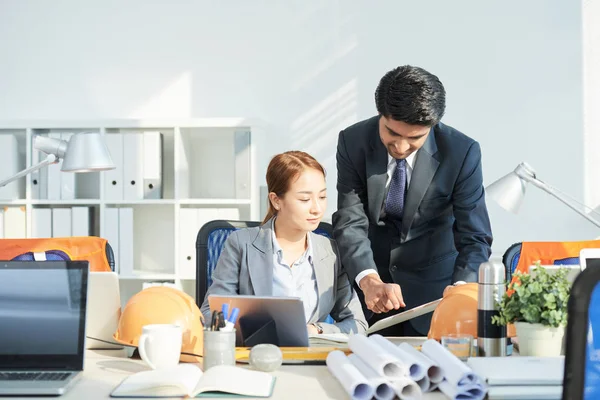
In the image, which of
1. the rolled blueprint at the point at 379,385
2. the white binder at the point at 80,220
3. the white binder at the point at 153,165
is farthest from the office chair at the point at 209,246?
the white binder at the point at 80,220

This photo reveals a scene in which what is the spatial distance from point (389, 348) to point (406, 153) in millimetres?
870

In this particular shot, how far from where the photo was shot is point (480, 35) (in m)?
4.17

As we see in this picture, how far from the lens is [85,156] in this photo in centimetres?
285

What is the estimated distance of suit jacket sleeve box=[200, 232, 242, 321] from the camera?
7.54 ft

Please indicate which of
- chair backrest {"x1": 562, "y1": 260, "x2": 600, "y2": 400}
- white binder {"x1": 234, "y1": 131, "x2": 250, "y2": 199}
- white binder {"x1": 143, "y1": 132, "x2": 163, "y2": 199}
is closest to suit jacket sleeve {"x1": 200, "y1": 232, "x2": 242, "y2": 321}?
chair backrest {"x1": 562, "y1": 260, "x2": 600, "y2": 400}

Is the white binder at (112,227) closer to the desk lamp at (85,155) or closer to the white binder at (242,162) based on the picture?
the white binder at (242,162)

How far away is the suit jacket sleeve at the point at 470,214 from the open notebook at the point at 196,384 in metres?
1.08

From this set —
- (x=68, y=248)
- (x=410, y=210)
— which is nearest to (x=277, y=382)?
(x=410, y=210)

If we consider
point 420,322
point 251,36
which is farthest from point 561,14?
point 420,322

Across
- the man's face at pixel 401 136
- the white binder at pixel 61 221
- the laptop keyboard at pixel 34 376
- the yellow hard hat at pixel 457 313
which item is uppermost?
the man's face at pixel 401 136

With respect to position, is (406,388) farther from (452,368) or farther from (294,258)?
(294,258)

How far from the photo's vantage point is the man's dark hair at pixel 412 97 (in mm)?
2152

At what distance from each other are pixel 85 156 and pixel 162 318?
4.24 ft

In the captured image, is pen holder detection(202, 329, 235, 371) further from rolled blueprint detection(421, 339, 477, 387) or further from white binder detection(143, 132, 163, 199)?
white binder detection(143, 132, 163, 199)
